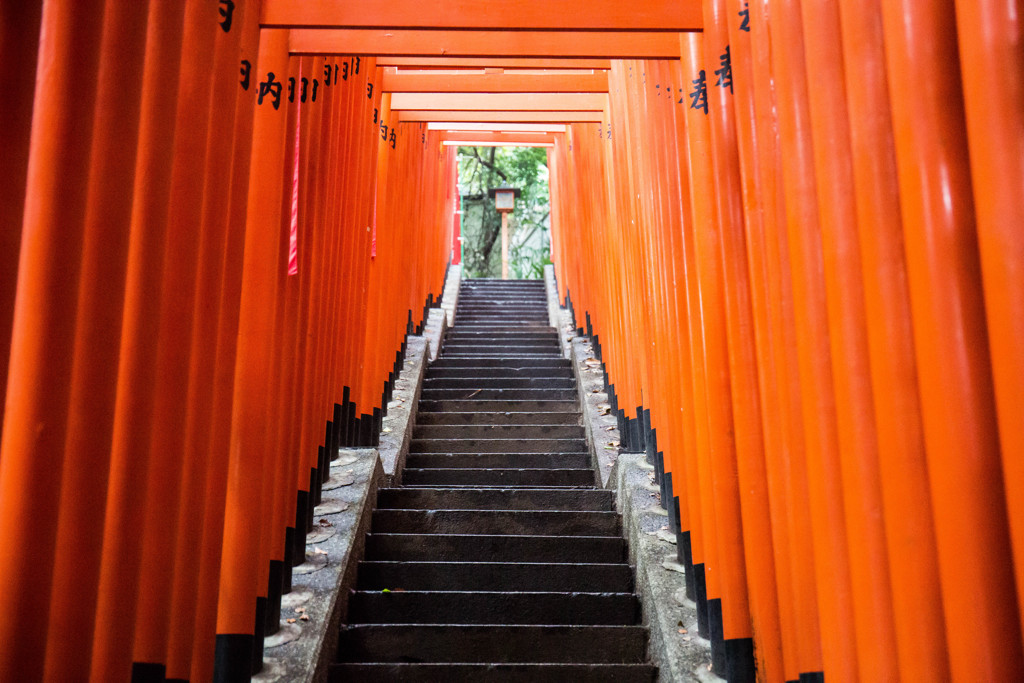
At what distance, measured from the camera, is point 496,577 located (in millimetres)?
3535

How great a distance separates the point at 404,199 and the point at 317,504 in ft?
10.4

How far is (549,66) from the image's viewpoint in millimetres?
4668

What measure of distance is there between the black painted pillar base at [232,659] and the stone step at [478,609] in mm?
979

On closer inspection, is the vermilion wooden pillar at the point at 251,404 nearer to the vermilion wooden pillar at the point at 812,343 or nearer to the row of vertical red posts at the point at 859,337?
the row of vertical red posts at the point at 859,337

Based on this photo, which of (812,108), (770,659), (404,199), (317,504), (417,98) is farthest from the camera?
(404,199)

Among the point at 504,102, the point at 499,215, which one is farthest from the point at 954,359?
the point at 499,215

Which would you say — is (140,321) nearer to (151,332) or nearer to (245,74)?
(151,332)

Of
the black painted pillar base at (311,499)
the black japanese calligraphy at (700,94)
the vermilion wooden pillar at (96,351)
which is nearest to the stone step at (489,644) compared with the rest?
the black painted pillar base at (311,499)

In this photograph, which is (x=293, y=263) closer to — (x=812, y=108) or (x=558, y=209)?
(x=812, y=108)

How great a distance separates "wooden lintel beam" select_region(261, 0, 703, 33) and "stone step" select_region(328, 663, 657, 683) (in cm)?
249

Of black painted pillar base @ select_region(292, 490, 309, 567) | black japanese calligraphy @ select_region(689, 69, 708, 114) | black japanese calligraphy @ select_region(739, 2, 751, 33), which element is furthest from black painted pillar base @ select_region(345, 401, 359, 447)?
black japanese calligraphy @ select_region(739, 2, 751, 33)

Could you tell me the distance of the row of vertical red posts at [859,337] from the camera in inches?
39.5

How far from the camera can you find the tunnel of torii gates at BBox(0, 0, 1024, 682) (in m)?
1.04

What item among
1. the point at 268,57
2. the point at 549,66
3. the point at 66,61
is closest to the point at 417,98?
the point at 549,66
